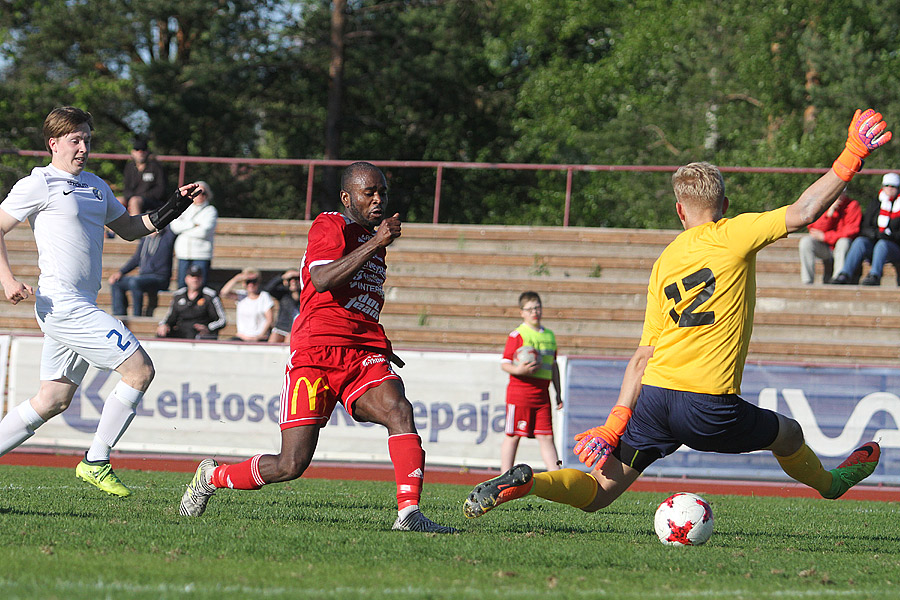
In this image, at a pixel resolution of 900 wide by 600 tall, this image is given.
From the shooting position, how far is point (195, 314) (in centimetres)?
1481

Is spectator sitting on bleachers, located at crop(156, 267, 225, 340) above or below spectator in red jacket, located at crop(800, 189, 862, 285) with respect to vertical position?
below

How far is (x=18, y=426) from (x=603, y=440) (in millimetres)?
3622

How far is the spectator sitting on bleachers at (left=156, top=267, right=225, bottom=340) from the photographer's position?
14711mm

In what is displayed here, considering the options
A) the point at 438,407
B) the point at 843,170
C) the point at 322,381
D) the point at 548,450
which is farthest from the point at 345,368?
the point at 438,407

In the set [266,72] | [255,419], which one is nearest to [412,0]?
[266,72]

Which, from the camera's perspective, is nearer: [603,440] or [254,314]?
[603,440]

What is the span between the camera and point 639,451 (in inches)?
217

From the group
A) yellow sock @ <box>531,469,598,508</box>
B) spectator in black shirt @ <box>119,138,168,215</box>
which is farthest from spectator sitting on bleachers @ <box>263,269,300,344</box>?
yellow sock @ <box>531,469,598,508</box>

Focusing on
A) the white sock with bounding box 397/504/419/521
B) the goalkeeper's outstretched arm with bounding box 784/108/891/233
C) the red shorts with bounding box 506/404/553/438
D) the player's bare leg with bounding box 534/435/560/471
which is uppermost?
the goalkeeper's outstretched arm with bounding box 784/108/891/233

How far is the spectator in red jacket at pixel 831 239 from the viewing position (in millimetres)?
16409

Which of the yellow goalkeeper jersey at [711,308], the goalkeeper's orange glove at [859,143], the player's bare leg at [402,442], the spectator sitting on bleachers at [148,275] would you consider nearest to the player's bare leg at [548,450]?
the player's bare leg at [402,442]

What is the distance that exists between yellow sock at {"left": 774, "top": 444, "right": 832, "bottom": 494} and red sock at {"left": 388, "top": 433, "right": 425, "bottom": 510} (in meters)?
1.97

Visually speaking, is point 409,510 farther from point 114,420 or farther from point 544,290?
point 544,290

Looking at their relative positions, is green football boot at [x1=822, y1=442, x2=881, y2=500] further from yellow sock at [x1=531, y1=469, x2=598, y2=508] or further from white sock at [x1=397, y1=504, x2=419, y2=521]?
white sock at [x1=397, y1=504, x2=419, y2=521]
